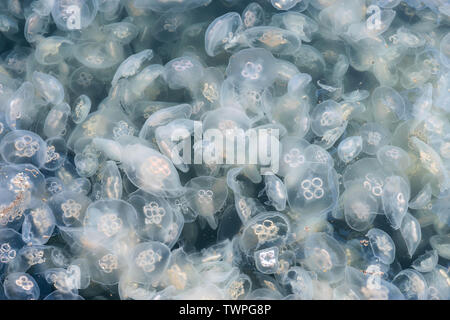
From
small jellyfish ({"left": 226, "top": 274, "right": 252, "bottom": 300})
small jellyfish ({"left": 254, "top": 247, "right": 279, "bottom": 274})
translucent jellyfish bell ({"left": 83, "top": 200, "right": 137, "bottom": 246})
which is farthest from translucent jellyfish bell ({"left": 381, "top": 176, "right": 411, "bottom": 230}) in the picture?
translucent jellyfish bell ({"left": 83, "top": 200, "right": 137, "bottom": 246})

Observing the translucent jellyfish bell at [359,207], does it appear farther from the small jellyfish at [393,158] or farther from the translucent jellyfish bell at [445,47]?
the translucent jellyfish bell at [445,47]

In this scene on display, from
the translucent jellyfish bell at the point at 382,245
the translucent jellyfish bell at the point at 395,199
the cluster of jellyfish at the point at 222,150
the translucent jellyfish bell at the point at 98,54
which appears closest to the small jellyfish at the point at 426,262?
the cluster of jellyfish at the point at 222,150

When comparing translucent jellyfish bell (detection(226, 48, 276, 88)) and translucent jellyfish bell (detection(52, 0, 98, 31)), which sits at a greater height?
translucent jellyfish bell (detection(52, 0, 98, 31))

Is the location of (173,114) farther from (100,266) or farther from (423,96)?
(423,96)

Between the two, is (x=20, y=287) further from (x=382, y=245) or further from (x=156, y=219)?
(x=382, y=245)

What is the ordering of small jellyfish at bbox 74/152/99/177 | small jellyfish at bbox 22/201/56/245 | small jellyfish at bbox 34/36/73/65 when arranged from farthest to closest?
small jellyfish at bbox 34/36/73/65 < small jellyfish at bbox 74/152/99/177 < small jellyfish at bbox 22/201/56/245

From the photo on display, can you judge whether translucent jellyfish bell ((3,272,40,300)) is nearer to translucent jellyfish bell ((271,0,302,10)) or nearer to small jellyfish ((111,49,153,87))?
small jellyfish ((111,49,153,87))

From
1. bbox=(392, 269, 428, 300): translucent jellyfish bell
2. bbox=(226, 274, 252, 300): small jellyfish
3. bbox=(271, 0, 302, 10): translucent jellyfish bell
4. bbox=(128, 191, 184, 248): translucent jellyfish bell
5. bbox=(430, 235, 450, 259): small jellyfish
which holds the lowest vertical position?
bbox=(392, 269, 428, 300): translucent jellyfish bell
